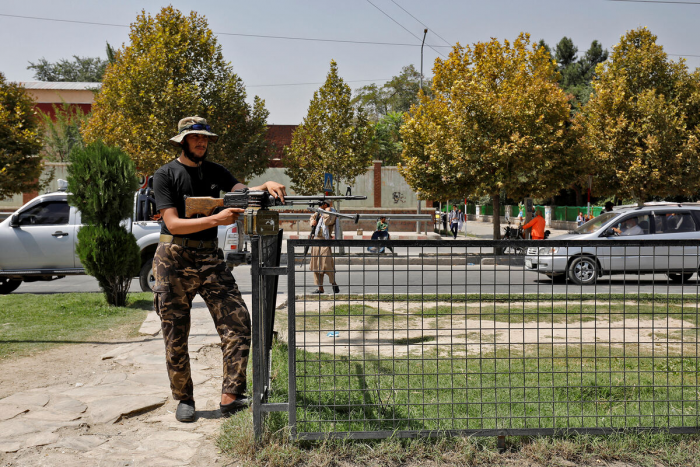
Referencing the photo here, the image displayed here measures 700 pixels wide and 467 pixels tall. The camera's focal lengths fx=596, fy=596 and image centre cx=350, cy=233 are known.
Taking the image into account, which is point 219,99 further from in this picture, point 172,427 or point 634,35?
point 172,427

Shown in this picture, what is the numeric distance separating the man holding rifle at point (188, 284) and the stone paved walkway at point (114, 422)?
0.29m

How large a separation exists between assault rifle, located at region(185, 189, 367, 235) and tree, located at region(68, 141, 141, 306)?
5281 millimetres

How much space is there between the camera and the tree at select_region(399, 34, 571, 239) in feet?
69.8

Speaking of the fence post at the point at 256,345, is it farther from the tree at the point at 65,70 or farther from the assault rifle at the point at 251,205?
the tree at the point at 65,70

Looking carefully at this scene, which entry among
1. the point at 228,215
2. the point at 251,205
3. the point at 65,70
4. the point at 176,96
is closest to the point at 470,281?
the point at 251,205

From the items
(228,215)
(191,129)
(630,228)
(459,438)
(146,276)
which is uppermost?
(191,129)

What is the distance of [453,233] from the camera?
106 feet

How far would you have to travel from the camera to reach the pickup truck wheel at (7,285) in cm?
1207

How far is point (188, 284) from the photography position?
4137 mm

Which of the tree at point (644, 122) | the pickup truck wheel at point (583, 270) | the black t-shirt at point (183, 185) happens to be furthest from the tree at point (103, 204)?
the tree at point (644, 122)

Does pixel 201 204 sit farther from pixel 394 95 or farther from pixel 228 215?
pixel 394 95

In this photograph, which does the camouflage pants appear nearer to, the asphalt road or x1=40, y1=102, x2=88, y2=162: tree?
the asphalt road

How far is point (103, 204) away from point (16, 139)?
16242mm

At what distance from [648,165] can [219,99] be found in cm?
1918
